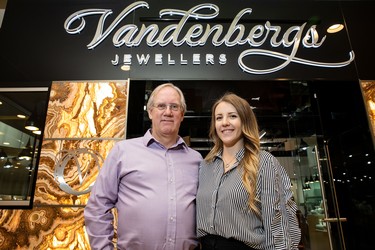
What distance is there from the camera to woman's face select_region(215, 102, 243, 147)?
1787mm

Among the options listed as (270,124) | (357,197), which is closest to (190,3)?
(270,124)

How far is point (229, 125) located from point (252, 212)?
56 centimetres

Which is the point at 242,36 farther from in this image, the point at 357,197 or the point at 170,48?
the point at 357,197

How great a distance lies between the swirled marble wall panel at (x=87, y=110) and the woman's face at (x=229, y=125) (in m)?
1.57

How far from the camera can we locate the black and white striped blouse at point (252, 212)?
149 cm

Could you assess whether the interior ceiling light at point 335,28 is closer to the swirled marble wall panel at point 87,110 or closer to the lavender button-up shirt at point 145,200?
the swirled marble wall panel at point 87,110

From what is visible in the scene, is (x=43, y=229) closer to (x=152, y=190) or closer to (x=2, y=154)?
(x=2, y=154)

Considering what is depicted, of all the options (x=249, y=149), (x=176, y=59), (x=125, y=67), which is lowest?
(x=249, y=149)

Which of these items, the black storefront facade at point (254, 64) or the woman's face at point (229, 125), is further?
the black storefront facade at point (254, 64)

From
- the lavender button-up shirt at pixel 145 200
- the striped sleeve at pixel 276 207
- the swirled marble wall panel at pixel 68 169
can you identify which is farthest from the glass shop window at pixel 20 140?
the striped sleeve at pixel 276 207

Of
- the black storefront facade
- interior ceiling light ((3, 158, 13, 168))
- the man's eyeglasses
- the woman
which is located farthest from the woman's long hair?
interior ceiling light ((3, 158, 13, 168))

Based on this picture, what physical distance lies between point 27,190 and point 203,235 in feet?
7.35

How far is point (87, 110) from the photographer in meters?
3.14

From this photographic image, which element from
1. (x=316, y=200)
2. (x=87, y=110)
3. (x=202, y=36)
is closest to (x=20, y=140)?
(x=87, y=110)
